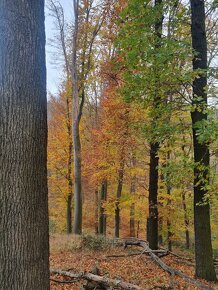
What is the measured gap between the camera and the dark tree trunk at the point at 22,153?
3.00 m

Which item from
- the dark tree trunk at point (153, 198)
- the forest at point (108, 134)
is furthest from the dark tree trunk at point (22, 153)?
the dark tree trunk at point (153, 198)

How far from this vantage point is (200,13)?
25.3 feet

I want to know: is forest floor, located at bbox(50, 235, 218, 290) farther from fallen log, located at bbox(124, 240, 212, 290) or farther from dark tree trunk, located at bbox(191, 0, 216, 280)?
dark tree trunk, located at bbox(191, 0, 216, 280)

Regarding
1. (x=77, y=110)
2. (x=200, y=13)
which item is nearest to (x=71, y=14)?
(x=77, y=110)

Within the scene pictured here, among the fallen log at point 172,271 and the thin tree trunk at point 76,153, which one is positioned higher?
the thin tree trunk at point 76,153

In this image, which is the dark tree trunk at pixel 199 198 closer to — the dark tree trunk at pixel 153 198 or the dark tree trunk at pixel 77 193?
the dark tree trunk at pixel 153 198

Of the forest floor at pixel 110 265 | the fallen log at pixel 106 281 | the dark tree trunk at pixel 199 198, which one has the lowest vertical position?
the forest floor at pixel 110 265

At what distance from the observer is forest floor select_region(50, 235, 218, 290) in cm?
655

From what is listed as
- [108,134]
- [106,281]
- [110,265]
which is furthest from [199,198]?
[108,134]

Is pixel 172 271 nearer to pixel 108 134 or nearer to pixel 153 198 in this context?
pixel 153 198

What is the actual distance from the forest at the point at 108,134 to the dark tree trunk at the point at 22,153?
0.4 inches

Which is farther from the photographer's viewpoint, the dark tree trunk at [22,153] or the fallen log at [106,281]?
the fallen log at [106,281]

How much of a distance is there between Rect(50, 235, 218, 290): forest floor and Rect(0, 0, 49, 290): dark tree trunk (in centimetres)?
346

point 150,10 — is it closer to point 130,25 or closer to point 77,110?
point 130,25
